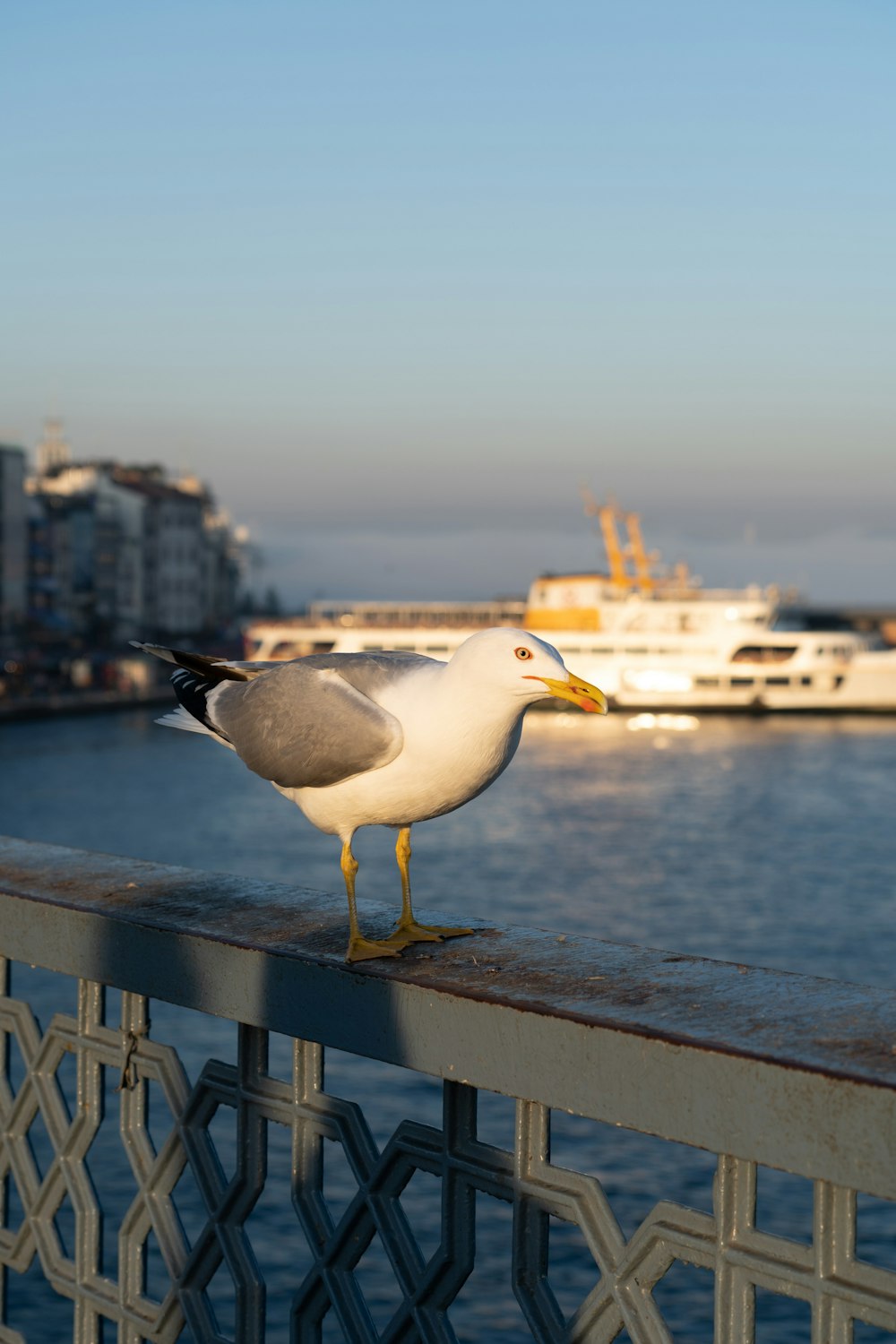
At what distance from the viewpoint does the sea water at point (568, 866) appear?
12359 millimetres

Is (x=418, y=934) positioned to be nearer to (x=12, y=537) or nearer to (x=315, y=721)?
(x=315, y=721)

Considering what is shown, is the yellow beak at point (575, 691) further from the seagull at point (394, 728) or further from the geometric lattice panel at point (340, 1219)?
the geometric lattice panel at point (340, 1219)

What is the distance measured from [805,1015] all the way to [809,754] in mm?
51011

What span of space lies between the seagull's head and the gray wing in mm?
156

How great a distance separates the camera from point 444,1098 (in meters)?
1.77

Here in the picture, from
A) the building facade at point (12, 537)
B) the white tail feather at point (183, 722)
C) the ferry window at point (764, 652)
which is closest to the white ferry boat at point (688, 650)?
the ferry window at point (764, 652)

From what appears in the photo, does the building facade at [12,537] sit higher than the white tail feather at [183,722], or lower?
higher

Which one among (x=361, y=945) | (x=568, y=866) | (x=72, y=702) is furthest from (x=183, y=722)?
(x=72, y=702)

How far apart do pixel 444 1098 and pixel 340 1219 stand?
339 millimetres

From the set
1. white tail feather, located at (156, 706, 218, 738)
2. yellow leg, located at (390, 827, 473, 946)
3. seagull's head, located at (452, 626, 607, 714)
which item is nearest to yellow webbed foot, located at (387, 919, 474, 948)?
yellow leg, located at (390, 827, 473, 946)

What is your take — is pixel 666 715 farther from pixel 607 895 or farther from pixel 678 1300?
pixel 678 1300

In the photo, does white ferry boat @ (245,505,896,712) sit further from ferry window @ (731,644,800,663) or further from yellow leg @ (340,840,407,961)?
yellow leg @ (340,840,407,961)

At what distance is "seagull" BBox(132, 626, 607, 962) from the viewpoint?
6.69ft

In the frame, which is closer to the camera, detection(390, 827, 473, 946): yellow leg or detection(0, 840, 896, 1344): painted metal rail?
detection(0, 840, 896, 1344): painted metal rail
